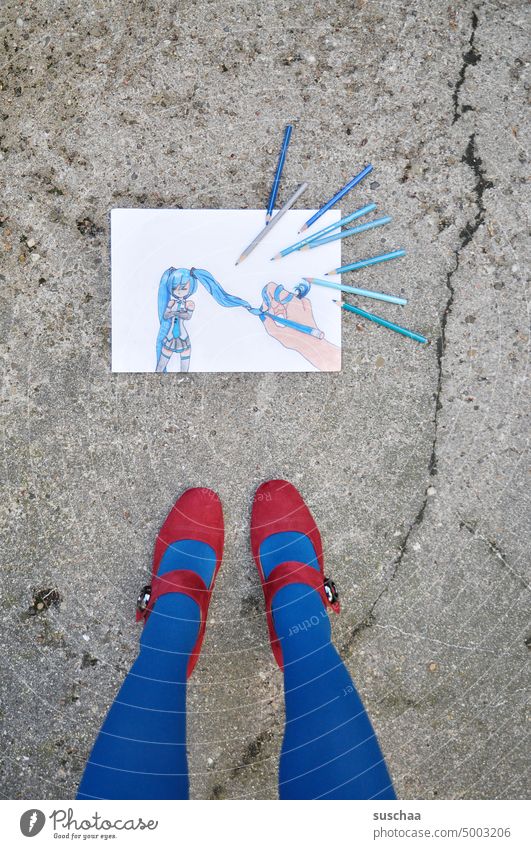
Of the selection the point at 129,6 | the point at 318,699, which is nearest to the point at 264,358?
the point at 318,699

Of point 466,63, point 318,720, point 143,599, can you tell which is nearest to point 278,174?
point 466,63

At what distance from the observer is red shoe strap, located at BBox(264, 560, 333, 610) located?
1.41m

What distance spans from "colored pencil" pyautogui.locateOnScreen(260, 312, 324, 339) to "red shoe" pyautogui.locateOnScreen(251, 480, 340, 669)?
381mm

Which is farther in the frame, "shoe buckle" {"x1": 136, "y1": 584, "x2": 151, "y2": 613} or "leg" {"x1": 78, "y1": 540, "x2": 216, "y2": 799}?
"shoe buckle" {"x1": 136, "y1": 584, "x2": 151, "y2": 613}

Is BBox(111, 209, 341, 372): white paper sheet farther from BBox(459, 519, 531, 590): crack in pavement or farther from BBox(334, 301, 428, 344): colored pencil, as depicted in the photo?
BBox(459, 519, 531, 590): crack in pavement

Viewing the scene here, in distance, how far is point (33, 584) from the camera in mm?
1475

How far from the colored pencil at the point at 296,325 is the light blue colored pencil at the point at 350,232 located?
0.18m

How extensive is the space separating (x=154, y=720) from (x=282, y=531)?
51cm

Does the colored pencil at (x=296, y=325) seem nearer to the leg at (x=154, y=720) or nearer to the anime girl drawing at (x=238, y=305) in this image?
the anime girl drawing at (x=238, y=305)

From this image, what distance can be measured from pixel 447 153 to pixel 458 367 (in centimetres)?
54

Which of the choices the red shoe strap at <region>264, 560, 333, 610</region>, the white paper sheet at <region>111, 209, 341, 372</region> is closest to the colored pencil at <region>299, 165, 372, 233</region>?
the white paper sheet at <region>111, 209, 341, 372</region>

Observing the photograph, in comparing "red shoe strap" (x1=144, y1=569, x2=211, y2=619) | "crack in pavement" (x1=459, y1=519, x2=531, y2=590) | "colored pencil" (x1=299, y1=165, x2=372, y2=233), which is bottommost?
"red shoe strap" (x1=144, y1=569, x2=211, y2=619)
